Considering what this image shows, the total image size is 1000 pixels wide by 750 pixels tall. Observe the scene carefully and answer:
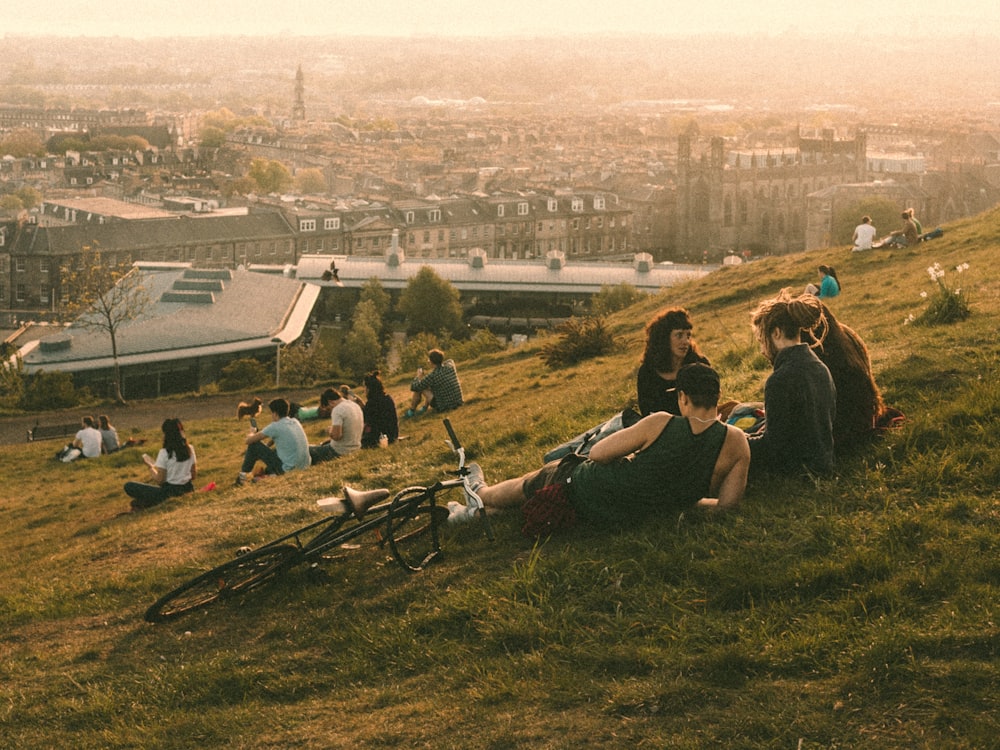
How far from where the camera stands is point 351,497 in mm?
7082

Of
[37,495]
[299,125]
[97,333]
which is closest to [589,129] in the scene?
[299,125]

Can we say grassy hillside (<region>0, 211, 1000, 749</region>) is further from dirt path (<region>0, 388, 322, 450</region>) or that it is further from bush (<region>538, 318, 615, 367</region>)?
dirt path (<region>0, 388, 322, 450</region>)

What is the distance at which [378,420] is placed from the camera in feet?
39.2

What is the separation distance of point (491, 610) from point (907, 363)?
3.82m

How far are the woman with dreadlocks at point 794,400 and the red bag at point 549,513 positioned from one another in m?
1.01

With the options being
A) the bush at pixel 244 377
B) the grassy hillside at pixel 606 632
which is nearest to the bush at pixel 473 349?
the bush at pixel 244 377

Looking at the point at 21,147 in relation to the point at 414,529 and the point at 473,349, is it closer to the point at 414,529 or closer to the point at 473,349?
the point at 473,349

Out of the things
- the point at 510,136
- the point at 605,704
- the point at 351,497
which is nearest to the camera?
the point at 605,704

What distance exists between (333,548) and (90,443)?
10.5 m

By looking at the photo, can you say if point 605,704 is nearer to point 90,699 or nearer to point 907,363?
point 90,699

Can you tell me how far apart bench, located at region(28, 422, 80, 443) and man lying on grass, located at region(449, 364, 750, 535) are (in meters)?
14.6

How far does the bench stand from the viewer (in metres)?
20.1

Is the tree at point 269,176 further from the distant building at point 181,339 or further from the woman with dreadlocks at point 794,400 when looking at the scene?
the woman with dreadlocks at point 794,400

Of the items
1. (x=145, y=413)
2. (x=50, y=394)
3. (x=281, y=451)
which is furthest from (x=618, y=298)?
(x=281, y=451)
